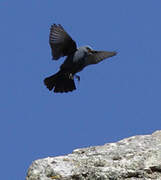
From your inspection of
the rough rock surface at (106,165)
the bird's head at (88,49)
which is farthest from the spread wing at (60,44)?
the rough rock surface at (106,165)

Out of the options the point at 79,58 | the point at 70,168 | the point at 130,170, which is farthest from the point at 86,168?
the point at 79,58

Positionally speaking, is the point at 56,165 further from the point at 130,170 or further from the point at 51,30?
the point at 51,30

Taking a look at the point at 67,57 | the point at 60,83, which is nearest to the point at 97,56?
the point at 67,57

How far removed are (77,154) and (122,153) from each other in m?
0.54

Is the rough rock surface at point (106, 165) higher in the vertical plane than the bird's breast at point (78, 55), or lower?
lower

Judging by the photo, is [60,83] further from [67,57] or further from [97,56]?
[97,56]

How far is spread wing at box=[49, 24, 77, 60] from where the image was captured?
9.30 meters

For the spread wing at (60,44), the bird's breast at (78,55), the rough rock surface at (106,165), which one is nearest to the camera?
the rough rock surface at (106,165)

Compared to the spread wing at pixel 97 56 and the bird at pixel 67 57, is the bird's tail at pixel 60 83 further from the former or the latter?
the spread wing at pixel 97 56

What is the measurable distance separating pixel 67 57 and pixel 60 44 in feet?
1.03

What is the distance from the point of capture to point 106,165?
176 inches

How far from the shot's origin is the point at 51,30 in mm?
9148

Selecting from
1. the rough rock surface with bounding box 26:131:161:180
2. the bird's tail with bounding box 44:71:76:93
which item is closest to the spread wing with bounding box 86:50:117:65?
the bird's tail with bounding box 44:71:76:93

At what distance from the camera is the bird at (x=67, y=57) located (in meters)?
9.14
